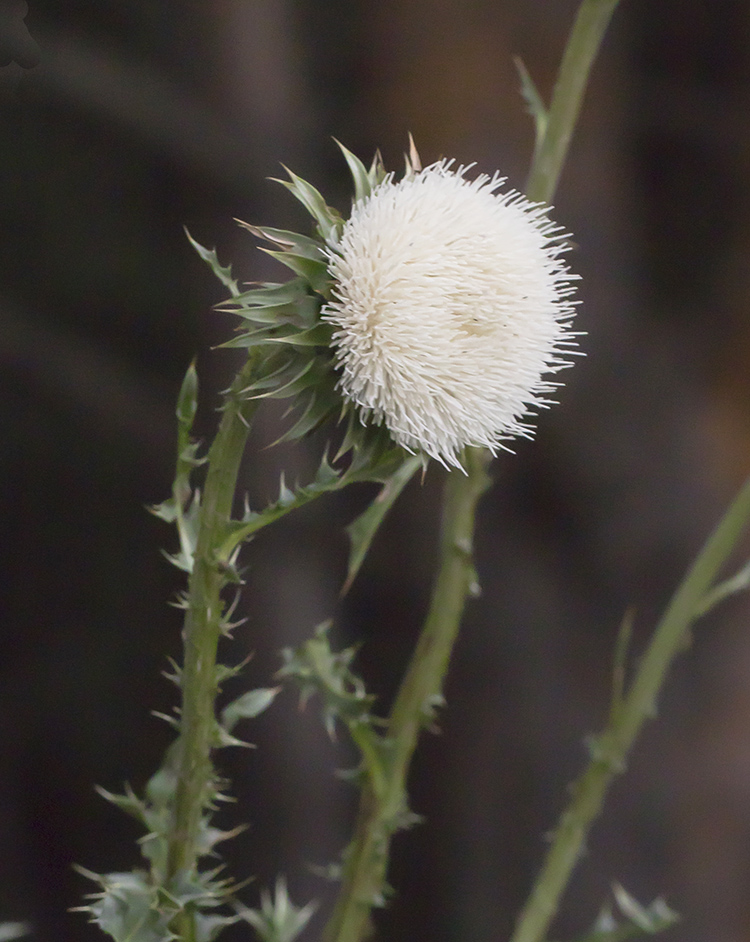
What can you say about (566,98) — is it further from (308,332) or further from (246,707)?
(246,707)

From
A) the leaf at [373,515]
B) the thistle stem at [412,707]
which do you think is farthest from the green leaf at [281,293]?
the thistle stem at [412,707]

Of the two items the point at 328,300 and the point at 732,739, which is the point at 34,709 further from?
the point at 732,739

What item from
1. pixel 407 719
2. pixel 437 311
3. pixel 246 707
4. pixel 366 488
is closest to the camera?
pixel 437 311

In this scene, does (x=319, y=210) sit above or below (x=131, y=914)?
above

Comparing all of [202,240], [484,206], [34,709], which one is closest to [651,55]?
[202,240]

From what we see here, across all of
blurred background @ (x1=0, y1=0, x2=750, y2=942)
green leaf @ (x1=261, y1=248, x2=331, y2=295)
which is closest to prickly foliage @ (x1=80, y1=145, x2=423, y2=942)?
green leaf @ (x1=261, y1=248, x2=331, y2=295)

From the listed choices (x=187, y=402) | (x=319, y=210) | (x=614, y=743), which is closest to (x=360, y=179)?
(x=319, y=210)
